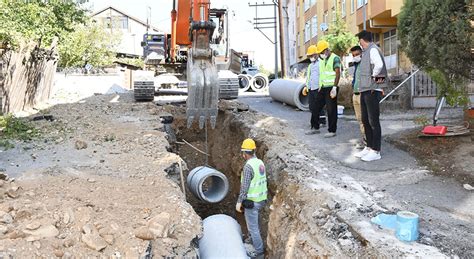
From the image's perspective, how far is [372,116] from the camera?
6.70 metres

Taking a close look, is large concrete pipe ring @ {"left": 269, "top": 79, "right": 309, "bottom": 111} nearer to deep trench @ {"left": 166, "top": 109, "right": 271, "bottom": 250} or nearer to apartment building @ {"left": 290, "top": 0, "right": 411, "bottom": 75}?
deep trench @ {"left": 166, "top": 109, "right": 271, "bottom": 250}

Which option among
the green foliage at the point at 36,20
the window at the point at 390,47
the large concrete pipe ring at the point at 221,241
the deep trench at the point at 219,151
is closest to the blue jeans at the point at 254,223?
the large concrete pipe ring at the point at 221,241

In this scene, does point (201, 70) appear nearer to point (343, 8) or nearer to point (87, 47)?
point (343, 8)

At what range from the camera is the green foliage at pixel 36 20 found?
1316cm

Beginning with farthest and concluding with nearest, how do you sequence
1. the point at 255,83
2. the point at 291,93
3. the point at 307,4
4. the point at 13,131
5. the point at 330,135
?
the point at 307,4 → the point at 255,83 → the point at 291,93 → the point at 13,131 → the point at 330,135

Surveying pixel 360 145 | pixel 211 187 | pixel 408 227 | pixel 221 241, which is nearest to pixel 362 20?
pixel 360 145

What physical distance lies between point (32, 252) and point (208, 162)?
316 inches

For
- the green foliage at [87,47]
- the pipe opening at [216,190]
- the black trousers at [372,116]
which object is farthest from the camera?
the green foliage at [87,47]

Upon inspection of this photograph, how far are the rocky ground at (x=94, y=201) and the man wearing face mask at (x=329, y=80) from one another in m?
2.94

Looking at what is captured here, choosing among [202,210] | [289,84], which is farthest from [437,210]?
[289,84]

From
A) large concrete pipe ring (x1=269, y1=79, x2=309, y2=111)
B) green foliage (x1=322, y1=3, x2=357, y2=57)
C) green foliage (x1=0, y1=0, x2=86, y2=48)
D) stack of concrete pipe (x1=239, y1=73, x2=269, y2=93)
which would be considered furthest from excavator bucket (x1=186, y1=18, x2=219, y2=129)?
green foliage (x1=322, y1=3, x2=357, y2=57)

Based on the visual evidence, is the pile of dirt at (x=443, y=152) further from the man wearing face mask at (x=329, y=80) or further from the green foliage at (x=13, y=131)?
the green foliage at (x=13, y=131)

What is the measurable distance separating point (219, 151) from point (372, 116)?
5.70m

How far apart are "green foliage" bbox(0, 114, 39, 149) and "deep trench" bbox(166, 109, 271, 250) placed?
3068mm
